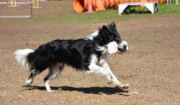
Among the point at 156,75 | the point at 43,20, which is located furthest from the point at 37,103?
the point at 43,20

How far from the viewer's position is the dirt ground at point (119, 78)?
831cm

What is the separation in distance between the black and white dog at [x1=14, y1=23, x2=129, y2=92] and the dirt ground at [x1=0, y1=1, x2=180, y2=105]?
15.3 inches

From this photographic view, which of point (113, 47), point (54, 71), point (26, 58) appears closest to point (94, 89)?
point (54, 71)

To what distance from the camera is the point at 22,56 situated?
9.50 m

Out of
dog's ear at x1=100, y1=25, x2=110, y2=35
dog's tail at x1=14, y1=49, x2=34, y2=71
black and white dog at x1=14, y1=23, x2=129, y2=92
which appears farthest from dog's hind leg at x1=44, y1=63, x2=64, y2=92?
dog's ear at x1=100, y1=25, x2=110, y2=35

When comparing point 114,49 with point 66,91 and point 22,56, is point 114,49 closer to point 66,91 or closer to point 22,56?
point 66,91

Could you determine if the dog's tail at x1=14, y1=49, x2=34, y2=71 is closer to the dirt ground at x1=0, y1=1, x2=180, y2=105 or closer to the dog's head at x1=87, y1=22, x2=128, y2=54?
the dirt ground at x1=0, y1=1, x2=180, y2=105

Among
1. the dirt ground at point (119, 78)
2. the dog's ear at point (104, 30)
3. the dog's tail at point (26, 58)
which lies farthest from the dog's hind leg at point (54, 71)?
the dog's ear at point (104, 30)

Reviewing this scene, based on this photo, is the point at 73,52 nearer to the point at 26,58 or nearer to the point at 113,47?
the point at 113,47

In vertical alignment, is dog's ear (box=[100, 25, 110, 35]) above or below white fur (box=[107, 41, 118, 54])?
above

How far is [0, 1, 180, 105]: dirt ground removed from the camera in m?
8.31

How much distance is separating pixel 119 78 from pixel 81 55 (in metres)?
1.79

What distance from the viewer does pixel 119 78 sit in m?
10.4

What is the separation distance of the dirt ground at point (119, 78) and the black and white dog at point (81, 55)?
0.39 metres
